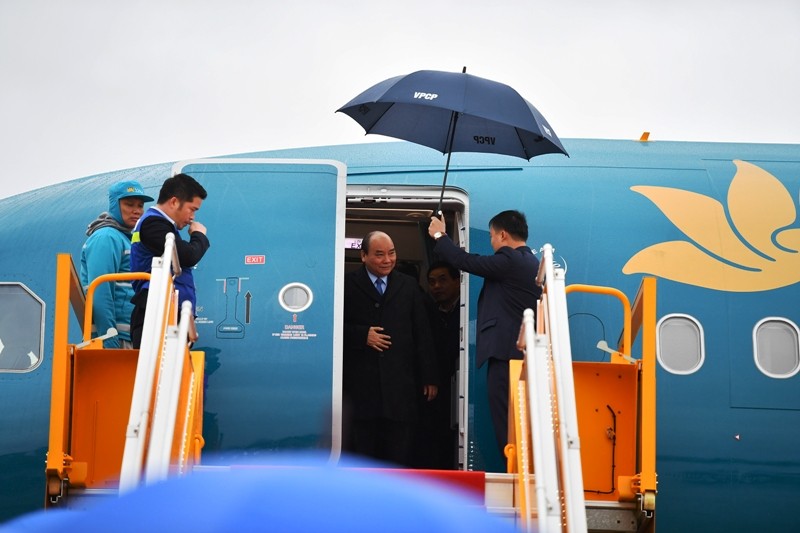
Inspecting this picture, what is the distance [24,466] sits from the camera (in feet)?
28.3

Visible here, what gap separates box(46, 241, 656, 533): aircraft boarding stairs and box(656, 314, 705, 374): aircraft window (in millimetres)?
887

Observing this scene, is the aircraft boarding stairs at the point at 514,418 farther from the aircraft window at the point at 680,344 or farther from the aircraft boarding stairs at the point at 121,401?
the aircraft window at the point at 680,344

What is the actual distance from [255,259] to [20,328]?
1796 millimetres

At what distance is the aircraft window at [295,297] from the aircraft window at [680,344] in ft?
8.74

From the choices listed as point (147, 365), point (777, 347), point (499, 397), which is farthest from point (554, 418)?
point (777, 347)

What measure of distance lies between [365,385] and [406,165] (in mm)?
1830

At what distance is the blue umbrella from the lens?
8250 mm

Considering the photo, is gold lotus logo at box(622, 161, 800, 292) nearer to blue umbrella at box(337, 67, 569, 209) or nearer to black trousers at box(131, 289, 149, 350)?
blue umbrella at box(337, 67, 569, 209)

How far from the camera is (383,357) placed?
29.9 ft

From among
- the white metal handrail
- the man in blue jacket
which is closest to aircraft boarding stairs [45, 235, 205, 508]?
the man in blue jacket

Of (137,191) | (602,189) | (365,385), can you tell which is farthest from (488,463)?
(137,191)

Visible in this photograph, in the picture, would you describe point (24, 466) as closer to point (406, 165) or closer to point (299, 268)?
point (299, 268)

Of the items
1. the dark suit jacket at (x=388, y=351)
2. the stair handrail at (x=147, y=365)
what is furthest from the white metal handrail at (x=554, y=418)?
the dark suit jacket at (x=388, y=351)

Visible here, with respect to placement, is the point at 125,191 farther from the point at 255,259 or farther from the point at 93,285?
the point at 93,285
